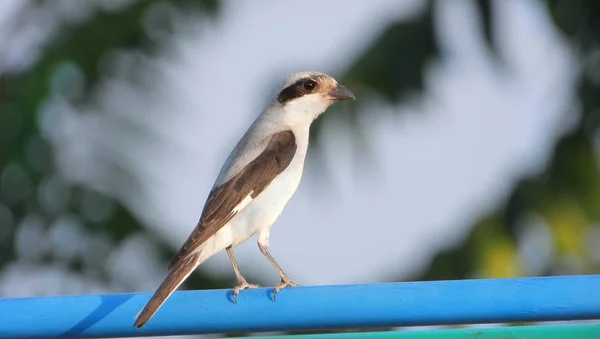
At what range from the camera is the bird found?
15.4 ft

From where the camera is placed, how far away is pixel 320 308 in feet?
11.3

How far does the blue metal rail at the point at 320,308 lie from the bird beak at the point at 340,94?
174 cm

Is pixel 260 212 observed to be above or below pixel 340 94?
below

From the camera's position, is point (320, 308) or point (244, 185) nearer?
point (320, 308)

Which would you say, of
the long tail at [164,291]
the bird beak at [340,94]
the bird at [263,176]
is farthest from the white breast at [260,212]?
the long tail at [164,291]

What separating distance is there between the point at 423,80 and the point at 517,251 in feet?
2.71

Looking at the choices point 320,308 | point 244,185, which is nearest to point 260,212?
point 244,185

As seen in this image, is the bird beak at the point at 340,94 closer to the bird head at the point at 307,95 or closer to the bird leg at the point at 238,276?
the bird head at the point at 307,95

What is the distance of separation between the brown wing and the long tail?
20 centimetres

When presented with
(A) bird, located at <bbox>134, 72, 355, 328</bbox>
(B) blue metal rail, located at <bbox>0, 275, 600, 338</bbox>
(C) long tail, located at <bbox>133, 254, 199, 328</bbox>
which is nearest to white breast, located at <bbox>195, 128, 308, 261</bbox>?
(A) bird, located at <bbox>134, 72, 355, 328</bbox>

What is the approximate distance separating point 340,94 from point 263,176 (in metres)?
0.54

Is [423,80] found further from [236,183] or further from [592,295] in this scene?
[592,295]

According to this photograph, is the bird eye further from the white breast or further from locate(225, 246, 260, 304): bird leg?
locate(225, 246, 260, 304): bird leg

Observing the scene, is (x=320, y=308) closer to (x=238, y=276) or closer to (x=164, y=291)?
(x=164, y=291)
